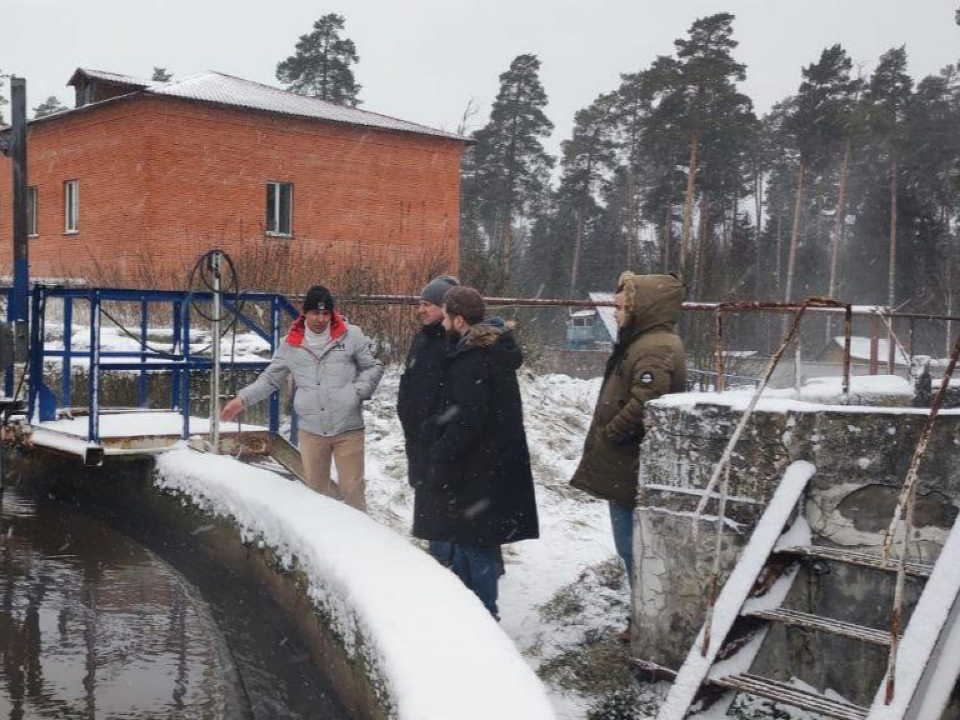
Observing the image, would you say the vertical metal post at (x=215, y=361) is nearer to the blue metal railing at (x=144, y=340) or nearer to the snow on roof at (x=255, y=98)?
the blue metal railing at (x=144, y=340)

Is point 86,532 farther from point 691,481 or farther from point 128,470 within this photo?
point 691,481

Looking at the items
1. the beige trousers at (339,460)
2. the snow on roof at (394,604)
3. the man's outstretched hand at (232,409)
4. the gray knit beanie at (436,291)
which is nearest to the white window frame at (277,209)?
the beige trousers at (339,460)

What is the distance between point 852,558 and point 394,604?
1.51 metres

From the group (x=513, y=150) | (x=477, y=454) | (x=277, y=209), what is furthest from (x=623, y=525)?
(x=513, y=150)

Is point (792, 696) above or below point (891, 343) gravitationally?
below

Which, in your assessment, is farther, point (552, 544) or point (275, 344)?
point (275, 344)

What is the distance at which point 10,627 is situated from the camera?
4.16m

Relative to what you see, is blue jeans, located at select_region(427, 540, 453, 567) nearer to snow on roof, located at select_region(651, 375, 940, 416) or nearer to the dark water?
the dark water

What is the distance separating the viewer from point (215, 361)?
5.75 metres

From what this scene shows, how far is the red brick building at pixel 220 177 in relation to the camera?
859 inches

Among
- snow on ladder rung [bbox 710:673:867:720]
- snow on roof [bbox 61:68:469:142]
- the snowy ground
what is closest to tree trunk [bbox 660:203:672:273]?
snow on roof [bbox 61:68:469:142]

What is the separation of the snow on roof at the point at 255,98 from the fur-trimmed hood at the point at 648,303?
19544 mm

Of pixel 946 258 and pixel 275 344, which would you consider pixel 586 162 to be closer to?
pixel 946 258

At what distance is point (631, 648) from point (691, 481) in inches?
30.3
